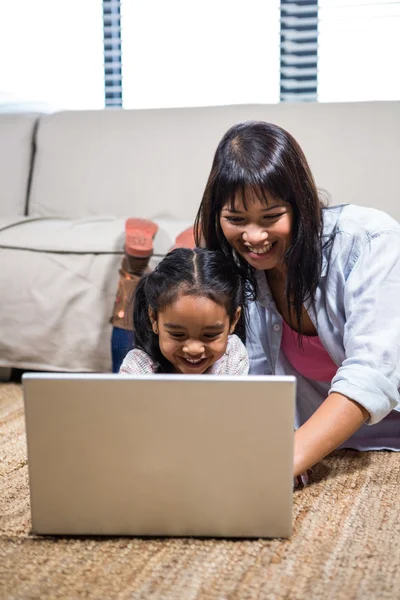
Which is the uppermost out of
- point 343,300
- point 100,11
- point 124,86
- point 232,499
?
point 100,11

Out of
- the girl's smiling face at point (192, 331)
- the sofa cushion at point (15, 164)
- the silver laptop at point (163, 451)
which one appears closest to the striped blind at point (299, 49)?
the sofa cushion at point (15, 164)

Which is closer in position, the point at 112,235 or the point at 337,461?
the point at 337,461

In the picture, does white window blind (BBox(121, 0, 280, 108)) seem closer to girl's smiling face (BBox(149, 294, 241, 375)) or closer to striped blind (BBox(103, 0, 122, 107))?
striped blind (BBox(103, 0, 122, 107))

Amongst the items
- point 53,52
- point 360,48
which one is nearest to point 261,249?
point 360,48

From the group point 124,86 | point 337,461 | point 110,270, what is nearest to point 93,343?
point 110,270

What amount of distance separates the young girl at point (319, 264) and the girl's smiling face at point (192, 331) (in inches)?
4.5

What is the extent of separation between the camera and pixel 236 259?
1.31 metres

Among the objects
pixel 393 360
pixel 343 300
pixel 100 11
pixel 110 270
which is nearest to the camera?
pixel 393 360

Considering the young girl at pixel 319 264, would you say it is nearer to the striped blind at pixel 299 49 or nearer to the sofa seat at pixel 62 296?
the sofa seat at pixel 62 296

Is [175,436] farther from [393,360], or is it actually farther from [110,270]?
[110,270]

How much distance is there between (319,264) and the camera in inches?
48.1

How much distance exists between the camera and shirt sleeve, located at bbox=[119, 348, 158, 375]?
124 cm

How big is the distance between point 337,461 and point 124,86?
230 centimetres

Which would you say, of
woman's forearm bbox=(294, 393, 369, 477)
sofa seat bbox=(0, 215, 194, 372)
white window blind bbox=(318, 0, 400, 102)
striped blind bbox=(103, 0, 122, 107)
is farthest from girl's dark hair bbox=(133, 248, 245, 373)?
striped blind bbox=(103, 0, 122, 107)
